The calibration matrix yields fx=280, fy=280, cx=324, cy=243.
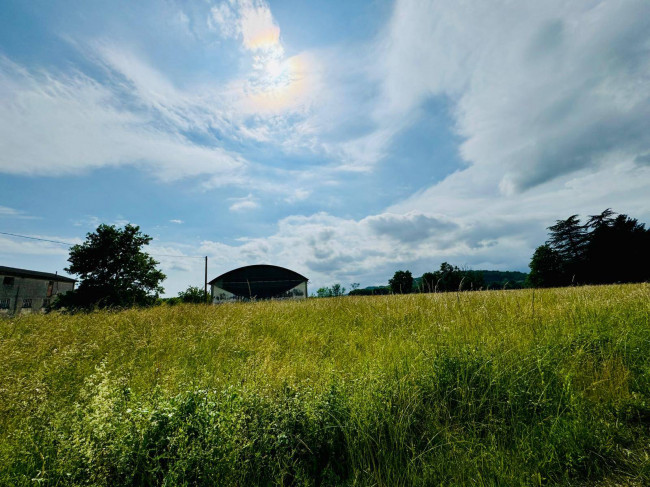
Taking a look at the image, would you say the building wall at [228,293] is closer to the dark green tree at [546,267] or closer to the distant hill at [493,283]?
the distant hill at [493,283]

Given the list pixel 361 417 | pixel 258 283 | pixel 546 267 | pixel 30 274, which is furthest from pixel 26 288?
pixel 546 267

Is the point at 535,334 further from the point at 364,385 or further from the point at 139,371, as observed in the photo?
the point at 139,371

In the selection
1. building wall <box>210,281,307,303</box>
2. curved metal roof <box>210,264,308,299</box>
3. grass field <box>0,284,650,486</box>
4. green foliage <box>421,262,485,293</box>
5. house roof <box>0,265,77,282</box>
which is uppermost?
house roof <box>0,265,77,282</box>

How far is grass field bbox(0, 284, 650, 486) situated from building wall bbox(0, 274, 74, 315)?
4485 centimetres

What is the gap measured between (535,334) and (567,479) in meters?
2.87

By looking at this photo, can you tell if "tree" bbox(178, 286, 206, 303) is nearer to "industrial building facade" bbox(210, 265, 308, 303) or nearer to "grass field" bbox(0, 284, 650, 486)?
"industrial building facade" bbox(210, 265, 308, 303)

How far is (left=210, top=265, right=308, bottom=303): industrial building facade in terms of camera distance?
40.5m

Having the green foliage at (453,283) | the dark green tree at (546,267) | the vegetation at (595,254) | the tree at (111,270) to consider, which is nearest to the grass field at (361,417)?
the green foliage at (453,283)

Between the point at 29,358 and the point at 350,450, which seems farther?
the point at 29,358

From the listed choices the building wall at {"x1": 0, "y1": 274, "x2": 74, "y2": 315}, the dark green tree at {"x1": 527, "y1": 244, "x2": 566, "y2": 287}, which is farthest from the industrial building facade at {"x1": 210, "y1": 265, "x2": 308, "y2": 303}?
the dark green tree at {"x1": 527, "y1": 244, "x2": 566, "y2": 287}

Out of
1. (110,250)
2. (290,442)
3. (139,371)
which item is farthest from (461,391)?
(110,250)

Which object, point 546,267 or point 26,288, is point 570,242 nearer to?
point 546,267

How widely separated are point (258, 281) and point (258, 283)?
291 millimetres

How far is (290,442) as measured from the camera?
2492 mm
